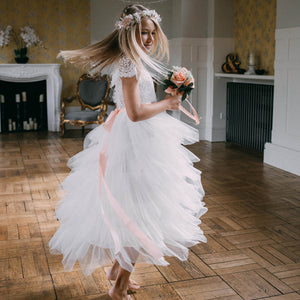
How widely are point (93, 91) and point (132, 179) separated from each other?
6552mm

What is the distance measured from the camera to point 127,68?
6.84 ft

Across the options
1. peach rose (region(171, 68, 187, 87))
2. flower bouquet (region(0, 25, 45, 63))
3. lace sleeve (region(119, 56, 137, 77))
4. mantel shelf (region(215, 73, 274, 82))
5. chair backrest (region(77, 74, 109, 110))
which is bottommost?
chair backrest (region(77, 74, 109, 110))

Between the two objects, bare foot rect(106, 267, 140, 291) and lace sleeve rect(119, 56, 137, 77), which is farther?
bare foot rect(106, 267, 140, 291)

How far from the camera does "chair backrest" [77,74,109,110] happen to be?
337 inches

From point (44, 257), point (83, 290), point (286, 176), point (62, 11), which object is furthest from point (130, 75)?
point (62, 11)

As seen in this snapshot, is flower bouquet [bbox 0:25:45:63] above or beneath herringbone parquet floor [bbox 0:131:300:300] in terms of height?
above

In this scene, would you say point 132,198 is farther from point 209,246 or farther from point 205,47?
point 205,47

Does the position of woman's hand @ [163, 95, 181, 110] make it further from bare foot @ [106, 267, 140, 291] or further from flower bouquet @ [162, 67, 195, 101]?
bare foot @ [106, 267, 140, 291]

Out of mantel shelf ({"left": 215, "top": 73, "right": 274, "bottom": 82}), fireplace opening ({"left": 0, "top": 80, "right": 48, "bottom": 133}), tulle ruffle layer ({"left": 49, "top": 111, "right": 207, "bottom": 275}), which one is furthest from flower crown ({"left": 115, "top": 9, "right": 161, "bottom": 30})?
fireplace opening ({"left": 0, "top": 80, "right": 48, "bottom": 133})

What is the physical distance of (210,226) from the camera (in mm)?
3553

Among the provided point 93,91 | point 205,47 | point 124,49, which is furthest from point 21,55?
point 124,49

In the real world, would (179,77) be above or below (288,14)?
below

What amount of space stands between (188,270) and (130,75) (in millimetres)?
1322

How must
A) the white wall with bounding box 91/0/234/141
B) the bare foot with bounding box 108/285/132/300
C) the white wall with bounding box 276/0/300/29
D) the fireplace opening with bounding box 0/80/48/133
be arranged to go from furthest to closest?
the fireplace opening with bounding box 0/80/48/133, the white wall with bounding box 91/0/234/141, the white wall with bounding box 276/0/300/29, the bare foot with bounding box 108/285/132/300
